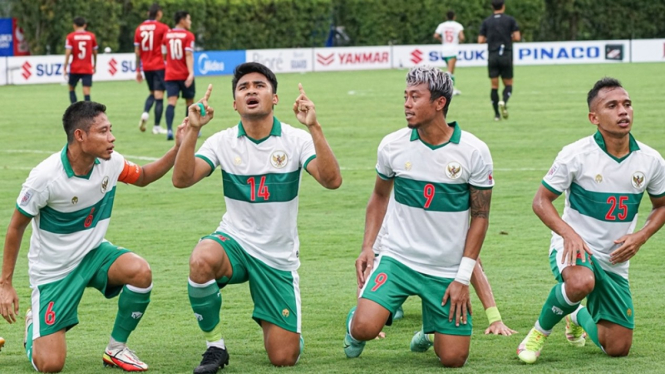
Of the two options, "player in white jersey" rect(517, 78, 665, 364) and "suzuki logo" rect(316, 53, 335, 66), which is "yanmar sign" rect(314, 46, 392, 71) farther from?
"player in white jersey" rect(517, 78, 665, 364)

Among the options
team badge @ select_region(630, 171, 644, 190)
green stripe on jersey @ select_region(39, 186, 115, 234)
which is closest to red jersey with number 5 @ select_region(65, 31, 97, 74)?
green stripe on jersey @ select_region(39, 186, 115, 234)

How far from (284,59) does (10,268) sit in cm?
3522

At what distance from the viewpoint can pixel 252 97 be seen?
615 cm

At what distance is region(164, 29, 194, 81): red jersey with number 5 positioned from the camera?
18.0 meters

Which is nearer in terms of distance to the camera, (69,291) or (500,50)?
(69,291)

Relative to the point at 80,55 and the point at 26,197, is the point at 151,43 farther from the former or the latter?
the point at 26,197

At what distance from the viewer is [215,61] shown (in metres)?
39.3

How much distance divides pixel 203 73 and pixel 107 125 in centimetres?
3305

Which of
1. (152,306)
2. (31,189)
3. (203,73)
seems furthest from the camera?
(203,73)

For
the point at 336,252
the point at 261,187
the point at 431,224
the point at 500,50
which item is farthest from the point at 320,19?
the point at 431,224

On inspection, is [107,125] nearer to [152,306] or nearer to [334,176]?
[334,176]

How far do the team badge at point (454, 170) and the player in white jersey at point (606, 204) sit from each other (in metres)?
0.49

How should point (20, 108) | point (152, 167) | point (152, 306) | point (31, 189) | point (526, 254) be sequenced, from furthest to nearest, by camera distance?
point (20, 108)
point (526, 254)
point (152, 306)
point (152, 167)
point (31, 189)

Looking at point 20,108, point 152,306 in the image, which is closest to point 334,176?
point 152,306
